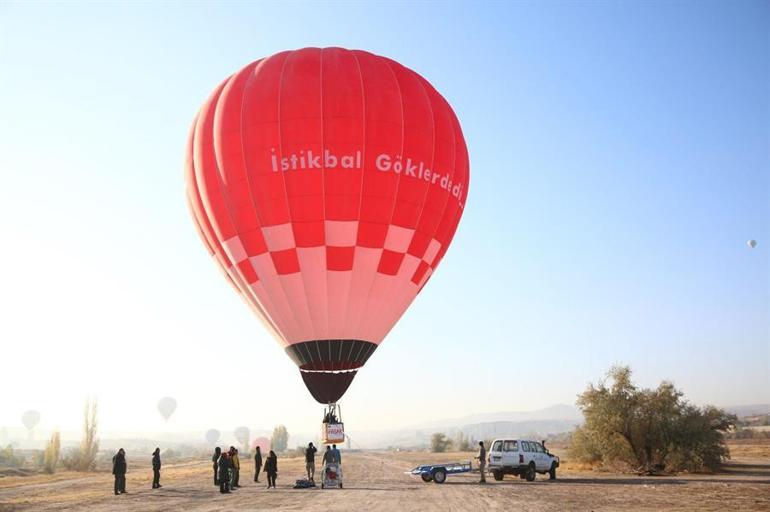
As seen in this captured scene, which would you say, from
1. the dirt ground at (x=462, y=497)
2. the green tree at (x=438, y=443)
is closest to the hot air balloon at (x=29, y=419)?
the green tree at (x=438, y=443)

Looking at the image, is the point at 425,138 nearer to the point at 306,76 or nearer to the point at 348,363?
the point at 306,76

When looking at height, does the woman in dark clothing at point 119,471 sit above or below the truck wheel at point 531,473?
above

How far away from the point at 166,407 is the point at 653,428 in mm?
116094

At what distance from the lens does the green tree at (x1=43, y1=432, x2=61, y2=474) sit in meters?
51.5

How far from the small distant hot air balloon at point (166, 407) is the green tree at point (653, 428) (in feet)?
364

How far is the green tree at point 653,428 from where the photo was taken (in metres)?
30.0

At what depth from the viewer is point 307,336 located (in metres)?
24.0

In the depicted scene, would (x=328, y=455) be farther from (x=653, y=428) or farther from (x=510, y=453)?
(x=653, y=428)

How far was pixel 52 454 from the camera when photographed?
178ft

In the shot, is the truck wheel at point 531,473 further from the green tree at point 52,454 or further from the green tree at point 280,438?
the green tree at point 280,438

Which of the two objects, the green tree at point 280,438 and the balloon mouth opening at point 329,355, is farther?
the green tree at point 280,438

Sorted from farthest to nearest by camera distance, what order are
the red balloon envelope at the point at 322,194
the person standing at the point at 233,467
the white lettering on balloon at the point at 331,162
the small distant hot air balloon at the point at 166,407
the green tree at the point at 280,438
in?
1. the green tree at the point at 280,438
2. the small distant hot air balloon at the point at 166,407
3. the person standing at the point at 233,467
4. the red balloon envelope at the point at 322,194
5. the white lettering on balloon at the point at 331,162

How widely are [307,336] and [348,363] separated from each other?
1.82 metres

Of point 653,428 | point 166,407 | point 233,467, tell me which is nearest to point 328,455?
point 233,467
